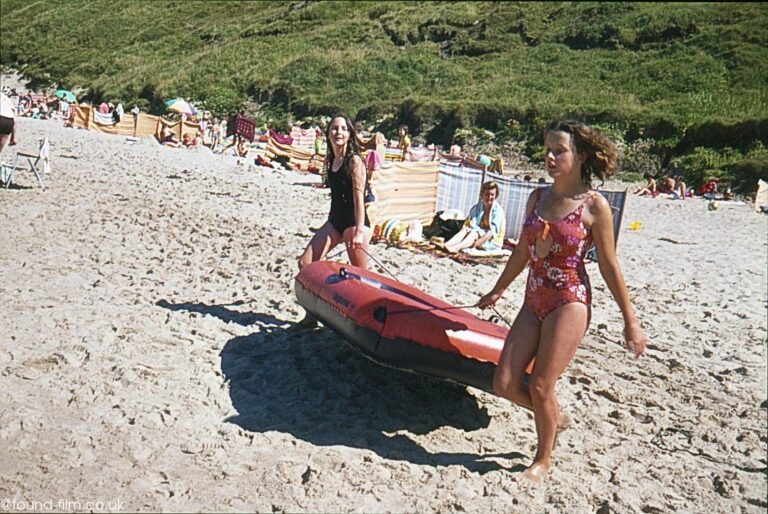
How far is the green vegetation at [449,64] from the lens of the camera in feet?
80.2

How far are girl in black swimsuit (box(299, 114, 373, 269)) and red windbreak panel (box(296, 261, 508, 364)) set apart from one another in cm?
41

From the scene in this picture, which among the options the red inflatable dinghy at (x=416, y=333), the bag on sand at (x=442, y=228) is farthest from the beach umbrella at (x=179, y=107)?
the red inflatable dinghy at (x=416, y=333)

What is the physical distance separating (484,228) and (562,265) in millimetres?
6027

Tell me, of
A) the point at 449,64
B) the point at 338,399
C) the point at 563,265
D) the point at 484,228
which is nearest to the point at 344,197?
the point at 338,399

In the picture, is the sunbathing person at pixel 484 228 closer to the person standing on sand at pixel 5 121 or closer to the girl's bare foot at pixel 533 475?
the girl's bare foot at pixel 533 475

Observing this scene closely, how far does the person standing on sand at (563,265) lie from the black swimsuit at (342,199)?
2000 mm

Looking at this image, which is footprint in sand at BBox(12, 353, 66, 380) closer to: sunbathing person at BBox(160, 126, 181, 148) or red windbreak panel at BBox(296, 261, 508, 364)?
red windbreak panel at BBox(296, 261, 508, 364)

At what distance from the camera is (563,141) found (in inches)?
128

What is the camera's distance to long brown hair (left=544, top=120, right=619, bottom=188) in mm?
3258

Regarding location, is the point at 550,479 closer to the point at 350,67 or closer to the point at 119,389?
the point at 119,389

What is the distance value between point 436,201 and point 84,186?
5.17 m

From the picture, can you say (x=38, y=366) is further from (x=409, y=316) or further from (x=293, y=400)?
(x=409, y=316)

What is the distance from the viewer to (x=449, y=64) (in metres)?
36.4

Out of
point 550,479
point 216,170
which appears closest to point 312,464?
point 550,479
